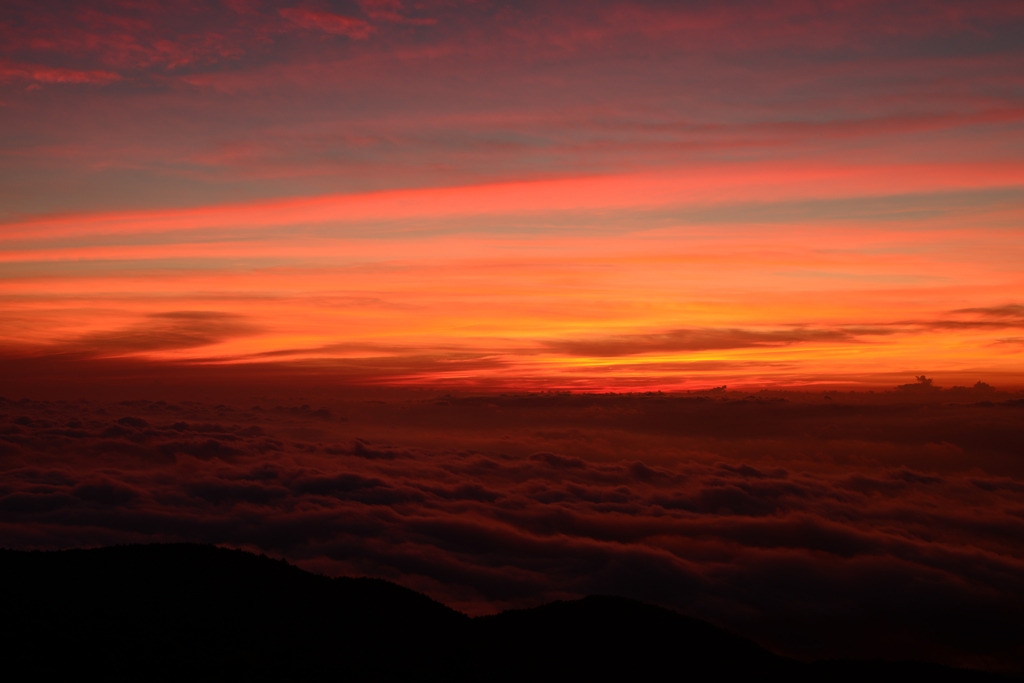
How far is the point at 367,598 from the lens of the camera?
535 ft

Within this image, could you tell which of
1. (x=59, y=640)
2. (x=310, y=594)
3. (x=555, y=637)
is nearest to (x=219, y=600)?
(x=310, y=594)

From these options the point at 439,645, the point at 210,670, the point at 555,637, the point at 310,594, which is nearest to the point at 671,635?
the point at 555,637

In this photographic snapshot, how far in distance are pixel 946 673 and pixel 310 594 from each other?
181 meters

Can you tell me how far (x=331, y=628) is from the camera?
15550cm

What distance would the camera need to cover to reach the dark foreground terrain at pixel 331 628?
136 metres

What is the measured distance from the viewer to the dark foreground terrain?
13588 cm

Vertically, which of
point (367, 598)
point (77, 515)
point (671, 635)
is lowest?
point (671, 635)

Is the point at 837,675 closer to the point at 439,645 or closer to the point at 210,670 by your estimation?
the point at 439,645

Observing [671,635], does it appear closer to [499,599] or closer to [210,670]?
[499,599]

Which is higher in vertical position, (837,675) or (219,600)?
(219,600)

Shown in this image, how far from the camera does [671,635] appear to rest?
16788 cm

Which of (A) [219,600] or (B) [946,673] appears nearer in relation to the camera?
(A) [219,600]

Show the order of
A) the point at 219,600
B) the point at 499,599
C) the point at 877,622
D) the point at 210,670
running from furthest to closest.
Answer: the point at 877,622
the point at 499,599
the point at 219,600
the point at 210,670

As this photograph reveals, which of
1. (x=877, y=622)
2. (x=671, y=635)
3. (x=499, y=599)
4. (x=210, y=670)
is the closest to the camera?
(x=210, y=670)
